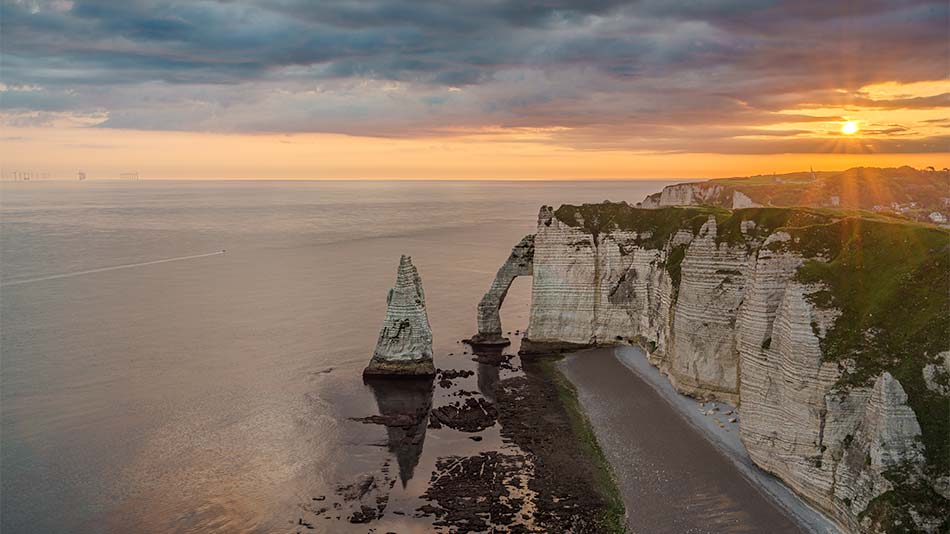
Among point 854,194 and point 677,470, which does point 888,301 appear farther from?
point 854,194

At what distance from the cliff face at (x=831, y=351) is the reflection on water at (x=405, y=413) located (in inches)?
627

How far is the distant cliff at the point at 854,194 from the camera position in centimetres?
8125

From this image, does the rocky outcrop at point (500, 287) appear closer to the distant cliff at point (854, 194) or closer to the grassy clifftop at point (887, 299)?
the distant cliff at point (854, 194)

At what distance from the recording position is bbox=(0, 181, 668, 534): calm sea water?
2998cm

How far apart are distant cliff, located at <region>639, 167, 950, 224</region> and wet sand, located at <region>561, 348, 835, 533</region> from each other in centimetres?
3995

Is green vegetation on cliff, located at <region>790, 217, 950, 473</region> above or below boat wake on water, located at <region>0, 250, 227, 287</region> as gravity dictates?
above

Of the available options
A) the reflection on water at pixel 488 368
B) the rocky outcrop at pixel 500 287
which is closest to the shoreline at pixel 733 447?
the reflection on water at pixel 488 368

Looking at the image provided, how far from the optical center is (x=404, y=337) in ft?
155

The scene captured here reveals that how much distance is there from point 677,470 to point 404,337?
22727 millimetres

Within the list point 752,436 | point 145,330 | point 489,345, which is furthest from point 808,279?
point 145,330

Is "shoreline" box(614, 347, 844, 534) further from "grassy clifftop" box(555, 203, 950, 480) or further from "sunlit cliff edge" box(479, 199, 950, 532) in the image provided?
"grassy clifftop" box(555, 203, 950, 480)

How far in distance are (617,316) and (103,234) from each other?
132m

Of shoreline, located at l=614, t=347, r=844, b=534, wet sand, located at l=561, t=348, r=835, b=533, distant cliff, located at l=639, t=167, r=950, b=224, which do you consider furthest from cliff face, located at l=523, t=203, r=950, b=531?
distant cliff, located at l=639, t=167, r=950, b=224

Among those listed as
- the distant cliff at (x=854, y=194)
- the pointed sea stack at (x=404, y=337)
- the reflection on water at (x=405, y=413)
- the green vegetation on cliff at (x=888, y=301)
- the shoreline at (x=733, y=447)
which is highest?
the distant cliff at (x=854, y=194)
